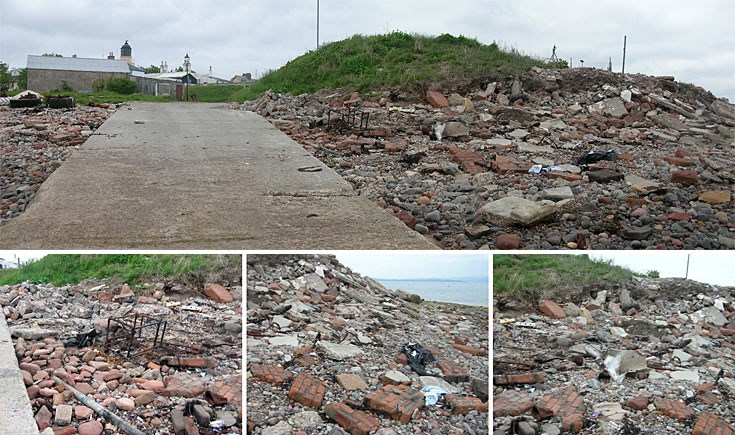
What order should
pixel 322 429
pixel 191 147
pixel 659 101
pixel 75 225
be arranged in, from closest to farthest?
1. pixel 322 429
2. pixel 75 225
3. pixel 191 147
4. pixel 659 101

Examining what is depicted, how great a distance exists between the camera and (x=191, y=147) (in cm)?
823

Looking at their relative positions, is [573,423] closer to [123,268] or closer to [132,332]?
[132,332]

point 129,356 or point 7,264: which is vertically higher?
point 7,264

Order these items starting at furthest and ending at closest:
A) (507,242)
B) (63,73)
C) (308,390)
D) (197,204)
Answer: (63,73) → (197,204) → (507,242) → (308,390)

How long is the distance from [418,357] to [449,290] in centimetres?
36

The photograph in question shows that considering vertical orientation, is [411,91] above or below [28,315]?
above

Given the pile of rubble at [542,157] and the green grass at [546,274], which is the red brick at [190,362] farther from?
the pile of rubble at [542,157]

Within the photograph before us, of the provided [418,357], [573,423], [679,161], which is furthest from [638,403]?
[679,161]

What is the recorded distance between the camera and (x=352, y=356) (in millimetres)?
3215

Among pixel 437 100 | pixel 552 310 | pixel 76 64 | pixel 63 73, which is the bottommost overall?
pixel 552 310

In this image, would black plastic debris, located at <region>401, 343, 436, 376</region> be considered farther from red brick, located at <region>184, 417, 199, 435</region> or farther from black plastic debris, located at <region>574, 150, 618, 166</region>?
black plastic debris, located at <region>574, 150, 618, 166</region>

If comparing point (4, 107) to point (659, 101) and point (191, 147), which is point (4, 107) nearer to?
point (191, 147)

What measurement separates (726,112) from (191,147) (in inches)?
412

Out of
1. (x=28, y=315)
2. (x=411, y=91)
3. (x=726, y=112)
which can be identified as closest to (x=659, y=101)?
(x=726, y=112)
